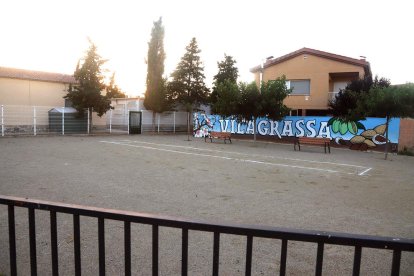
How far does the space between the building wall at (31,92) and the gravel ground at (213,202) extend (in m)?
18.8

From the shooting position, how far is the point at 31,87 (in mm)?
29734

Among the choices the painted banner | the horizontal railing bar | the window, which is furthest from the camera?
the window

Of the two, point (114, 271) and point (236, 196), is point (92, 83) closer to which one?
point (236, 196)

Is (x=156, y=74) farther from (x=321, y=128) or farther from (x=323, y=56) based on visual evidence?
(x=321, y=128)

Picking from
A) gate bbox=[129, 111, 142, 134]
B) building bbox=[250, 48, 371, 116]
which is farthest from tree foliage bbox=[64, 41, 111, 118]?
building bbox=[250, 48, 371, 116]

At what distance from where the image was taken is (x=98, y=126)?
32.7 metres

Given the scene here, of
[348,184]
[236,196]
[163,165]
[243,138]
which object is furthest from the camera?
[243,138]

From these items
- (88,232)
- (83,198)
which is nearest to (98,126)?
(83,198)

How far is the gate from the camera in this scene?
101 ft

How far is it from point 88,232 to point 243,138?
959 inches

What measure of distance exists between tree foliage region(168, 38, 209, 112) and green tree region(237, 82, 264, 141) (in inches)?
478

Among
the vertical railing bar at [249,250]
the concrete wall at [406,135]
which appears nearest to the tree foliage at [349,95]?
the concrete wall at [406,135]

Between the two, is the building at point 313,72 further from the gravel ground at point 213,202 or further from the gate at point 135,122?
the gravel ground at point 213,202

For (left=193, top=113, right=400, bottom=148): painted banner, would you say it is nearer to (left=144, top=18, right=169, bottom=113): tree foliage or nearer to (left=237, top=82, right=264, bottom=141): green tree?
(left=237, top=82, right=264, bottom=141): green tree
